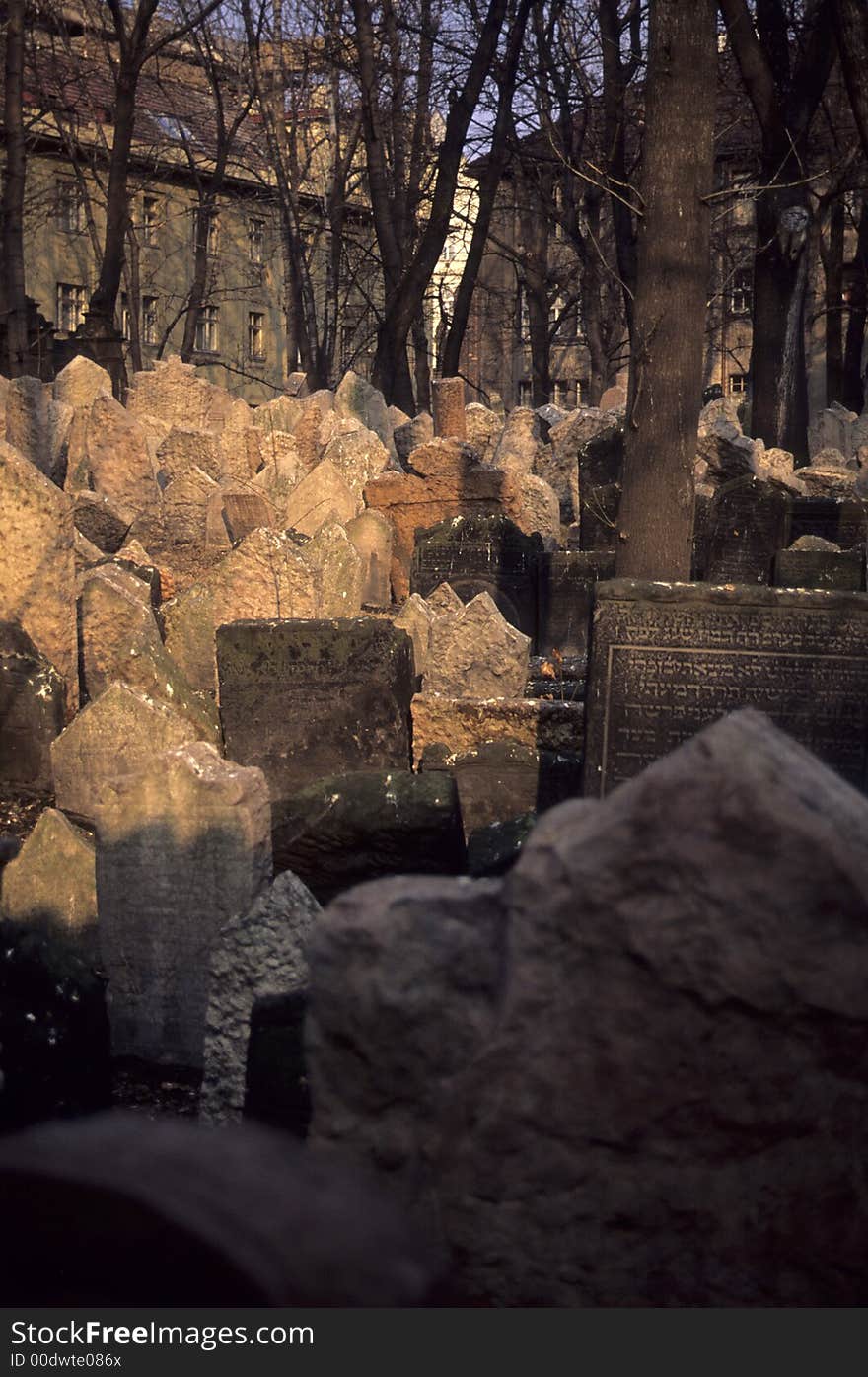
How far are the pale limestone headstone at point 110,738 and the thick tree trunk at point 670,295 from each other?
2.64m

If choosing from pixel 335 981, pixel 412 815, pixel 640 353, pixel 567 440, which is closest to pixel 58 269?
pixel 567 440

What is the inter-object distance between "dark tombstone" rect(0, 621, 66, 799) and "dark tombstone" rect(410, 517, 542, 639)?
16.5 ft

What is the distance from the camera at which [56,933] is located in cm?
465

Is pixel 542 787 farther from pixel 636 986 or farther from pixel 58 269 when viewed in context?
pixel 58 269

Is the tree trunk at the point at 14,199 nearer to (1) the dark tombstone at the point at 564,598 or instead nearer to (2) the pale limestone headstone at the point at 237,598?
(1) the dark tombstone at the point at 564,598

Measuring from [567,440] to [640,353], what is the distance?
982 centimetres

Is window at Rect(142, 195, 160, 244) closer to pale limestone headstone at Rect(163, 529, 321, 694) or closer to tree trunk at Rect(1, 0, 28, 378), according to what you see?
tree trunk at Rect(1, 0, 28, 378)

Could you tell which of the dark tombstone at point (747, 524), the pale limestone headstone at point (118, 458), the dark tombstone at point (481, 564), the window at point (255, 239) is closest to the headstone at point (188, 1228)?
the dark tombstone at point (481, 564)

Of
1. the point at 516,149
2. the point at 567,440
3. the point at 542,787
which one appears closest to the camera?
the point at 542,787

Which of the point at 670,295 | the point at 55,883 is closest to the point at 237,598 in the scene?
the point at 670,295

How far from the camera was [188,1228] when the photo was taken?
1599mm

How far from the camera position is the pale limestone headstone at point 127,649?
7.07 meters

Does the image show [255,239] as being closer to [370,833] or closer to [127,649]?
[127,649]

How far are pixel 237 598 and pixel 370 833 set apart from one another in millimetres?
3188
